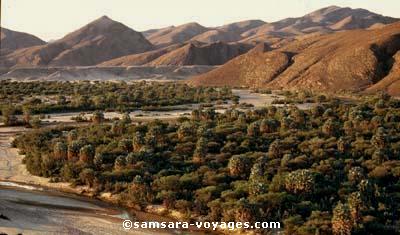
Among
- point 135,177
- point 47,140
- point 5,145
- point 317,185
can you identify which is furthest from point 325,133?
point 5,145

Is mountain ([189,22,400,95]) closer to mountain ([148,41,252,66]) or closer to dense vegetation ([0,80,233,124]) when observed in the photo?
dense vegetation ([0,80,233,124])

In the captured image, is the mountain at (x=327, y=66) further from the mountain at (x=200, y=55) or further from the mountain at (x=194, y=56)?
the mountain at (x=194, y=56)

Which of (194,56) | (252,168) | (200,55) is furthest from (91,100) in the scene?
(200,55)

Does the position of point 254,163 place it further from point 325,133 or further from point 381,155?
point 325,133

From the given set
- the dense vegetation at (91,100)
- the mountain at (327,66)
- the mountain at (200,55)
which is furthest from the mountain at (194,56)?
the dense vegetation at (91,100)

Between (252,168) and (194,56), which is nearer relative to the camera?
(252,168)

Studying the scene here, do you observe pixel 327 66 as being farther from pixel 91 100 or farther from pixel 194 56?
pixel 194 56
